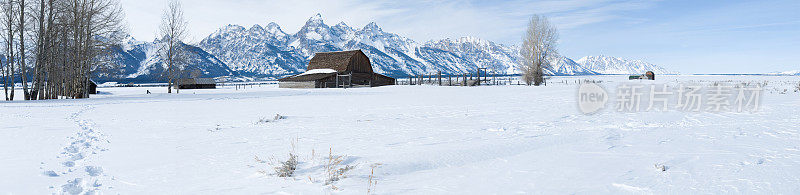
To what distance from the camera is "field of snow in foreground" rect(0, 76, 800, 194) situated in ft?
14.5

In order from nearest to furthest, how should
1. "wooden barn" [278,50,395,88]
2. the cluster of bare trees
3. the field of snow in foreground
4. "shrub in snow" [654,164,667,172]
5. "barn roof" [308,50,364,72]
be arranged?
the field of snow in foreground
"shrub in snow" [654,164,667,172]
the cluster of bare trees
"wooden barn" [278,50,395,88]
"barn roof" [308,50,364,72]

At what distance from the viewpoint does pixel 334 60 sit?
53.6 m

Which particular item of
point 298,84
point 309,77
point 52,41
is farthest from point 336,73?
point 52,41

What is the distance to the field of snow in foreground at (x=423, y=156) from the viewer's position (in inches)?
174

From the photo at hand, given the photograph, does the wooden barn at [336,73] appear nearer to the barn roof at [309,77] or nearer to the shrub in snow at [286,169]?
the barn roof at [309,77]

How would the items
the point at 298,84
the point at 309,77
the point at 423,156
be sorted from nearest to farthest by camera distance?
Result: the point at 423,156
the point at 309,77
the point at 298,84

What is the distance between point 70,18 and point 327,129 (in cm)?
2607

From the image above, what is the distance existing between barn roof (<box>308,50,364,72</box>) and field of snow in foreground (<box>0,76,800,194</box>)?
41591mm

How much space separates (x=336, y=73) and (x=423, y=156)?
4448 cm

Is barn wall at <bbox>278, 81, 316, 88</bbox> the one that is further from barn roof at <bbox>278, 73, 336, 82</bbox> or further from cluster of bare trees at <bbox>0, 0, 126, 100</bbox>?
cluster of bare trees at <bbox>0, 0, 126, 100</bbox>

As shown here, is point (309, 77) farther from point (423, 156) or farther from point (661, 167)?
point (661, 167)

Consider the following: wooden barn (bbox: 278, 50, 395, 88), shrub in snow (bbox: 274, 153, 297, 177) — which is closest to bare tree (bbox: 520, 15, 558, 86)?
wooden barn (bbox: 278, 50, 395, 88)

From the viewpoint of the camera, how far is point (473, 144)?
7.16 meters

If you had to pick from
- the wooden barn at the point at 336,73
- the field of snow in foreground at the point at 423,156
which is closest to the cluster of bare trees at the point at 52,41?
the field of snow in foreground at the point at 423,156
